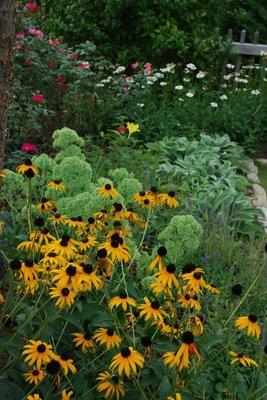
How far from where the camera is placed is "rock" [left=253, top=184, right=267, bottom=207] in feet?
18.9

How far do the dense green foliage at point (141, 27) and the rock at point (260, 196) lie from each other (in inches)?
81.4

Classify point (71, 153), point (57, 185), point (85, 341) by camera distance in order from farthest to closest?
1. point (71, 153)
2. point (57, 185)
3. point (85, 341)

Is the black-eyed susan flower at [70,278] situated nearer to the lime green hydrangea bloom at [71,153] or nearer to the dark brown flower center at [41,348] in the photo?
the dark brown flower center at [41,348]

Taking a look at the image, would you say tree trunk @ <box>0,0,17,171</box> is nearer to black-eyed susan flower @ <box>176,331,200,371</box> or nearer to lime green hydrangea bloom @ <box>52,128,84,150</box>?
lime green hydrangea bloom @ <box>52,128,84,150</box>

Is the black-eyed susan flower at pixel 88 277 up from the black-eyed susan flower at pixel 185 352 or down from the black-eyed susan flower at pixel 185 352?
up

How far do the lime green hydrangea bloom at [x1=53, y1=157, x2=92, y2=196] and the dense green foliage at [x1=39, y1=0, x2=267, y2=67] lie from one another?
4.26 meters

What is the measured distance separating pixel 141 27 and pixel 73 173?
4.54 m

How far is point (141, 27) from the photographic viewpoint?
25.1 feet

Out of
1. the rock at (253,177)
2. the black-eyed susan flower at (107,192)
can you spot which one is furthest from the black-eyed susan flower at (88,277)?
the rock at (253,177)

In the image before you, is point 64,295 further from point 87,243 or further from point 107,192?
point 107,192

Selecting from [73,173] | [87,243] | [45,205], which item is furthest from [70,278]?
[73,173]

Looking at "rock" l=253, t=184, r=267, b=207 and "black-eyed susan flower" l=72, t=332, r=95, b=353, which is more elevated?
"black-eyed susan flower" l=72, t=332, r=95, b=353

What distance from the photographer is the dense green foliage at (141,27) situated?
7.52 m

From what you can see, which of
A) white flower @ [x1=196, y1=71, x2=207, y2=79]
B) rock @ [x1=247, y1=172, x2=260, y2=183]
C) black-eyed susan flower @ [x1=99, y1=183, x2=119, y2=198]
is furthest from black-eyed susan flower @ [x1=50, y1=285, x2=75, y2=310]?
white flower @ [x1=196, y1=71, x2=207, y2=79]
